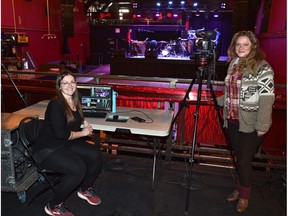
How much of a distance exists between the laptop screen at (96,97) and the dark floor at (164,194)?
0.79 metres

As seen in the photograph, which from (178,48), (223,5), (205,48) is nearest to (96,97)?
(205,48)

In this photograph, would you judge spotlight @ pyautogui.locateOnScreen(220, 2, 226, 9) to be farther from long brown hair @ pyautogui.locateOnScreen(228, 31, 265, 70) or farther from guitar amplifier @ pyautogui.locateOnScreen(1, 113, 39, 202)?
guitar amplifier @ pyautogui.locateOnScreen(1, 113, 39, 202)

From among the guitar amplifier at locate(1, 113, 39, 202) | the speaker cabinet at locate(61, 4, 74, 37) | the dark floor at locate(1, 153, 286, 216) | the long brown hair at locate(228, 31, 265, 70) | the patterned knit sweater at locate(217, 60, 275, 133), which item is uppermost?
the speaker cabinet at locate(61, 4, 74, 37)

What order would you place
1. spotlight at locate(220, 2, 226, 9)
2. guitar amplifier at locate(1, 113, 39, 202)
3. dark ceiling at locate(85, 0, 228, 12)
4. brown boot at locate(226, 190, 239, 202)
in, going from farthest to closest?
dark ceiling at locate(85, 0, 228, 12), spotlight at locate(220, 2, 226, 9), brown boot at locate(226, 190, 239, 202), guitar amplifier at locate(1, 113, 39, 202)

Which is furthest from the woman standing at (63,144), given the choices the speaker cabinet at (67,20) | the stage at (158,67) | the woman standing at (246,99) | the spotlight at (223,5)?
the spotlight at (223,5)

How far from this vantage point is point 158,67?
9398 mm

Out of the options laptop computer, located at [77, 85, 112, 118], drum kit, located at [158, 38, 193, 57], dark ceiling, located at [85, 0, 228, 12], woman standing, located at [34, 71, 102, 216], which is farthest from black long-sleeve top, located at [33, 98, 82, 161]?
dark ceiling, located at [85, 0, 228, 12]

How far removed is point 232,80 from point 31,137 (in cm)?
175

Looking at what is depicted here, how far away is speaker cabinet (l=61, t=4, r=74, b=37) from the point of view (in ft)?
32.9

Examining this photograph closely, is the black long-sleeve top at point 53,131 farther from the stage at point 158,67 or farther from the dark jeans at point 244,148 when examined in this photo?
the stage at point 158,67

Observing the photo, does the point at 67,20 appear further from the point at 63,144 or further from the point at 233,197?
the point at 233,197

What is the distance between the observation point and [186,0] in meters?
11.4

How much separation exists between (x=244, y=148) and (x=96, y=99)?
148 cm

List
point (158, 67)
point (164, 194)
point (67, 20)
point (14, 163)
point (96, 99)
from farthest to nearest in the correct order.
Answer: point (67, 20) → point (158, 67) → point (96, 99) → point (164, 194) → point (14, 163)
